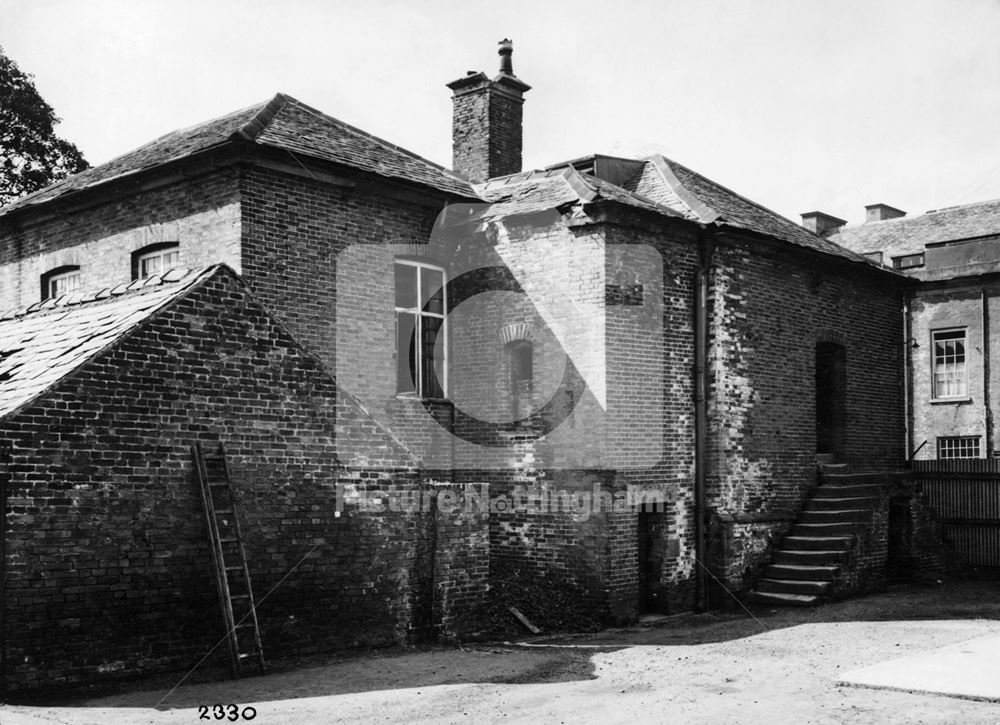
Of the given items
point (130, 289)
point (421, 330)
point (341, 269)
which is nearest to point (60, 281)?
point (341, 269)

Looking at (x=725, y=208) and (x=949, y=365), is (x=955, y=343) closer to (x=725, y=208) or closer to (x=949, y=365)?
(x=949, y=365)

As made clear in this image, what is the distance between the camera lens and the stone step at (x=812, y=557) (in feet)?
49.5

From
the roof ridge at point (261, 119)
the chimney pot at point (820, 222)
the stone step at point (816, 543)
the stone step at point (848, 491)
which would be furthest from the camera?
the chimney pot at point (820, 222)

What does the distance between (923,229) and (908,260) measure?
3180mm

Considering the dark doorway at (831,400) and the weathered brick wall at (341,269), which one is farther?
the dark doorway at (831,400)

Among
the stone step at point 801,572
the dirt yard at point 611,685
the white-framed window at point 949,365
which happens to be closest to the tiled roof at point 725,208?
the stone step at point 801,572

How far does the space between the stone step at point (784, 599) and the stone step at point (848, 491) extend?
237 centimetres

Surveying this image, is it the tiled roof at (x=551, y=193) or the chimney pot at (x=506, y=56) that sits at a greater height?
the chimney pot at (x=506, y=56)

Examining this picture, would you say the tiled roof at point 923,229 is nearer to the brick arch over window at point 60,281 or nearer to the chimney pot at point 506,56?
the chimney pot at point 506,56

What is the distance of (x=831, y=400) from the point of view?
700 inches

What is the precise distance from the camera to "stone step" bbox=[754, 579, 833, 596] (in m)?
14.6

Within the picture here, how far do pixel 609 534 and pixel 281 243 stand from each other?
5.78 metres

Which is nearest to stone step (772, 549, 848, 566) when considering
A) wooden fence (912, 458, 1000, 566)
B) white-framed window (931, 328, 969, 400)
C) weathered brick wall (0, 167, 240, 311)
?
wooden fence (912, 458, 1000, 566)

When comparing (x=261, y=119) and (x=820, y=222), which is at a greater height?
(x=820, y=222)
